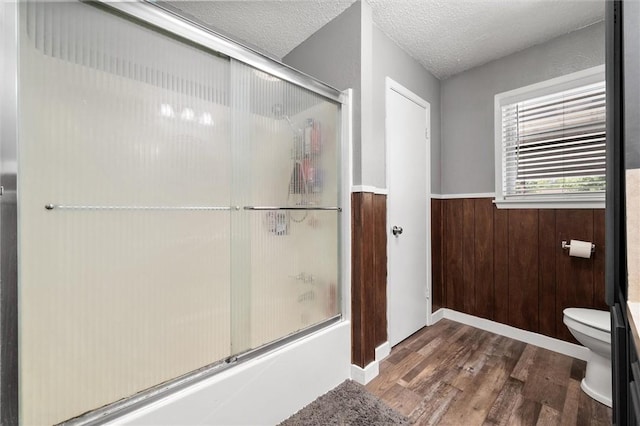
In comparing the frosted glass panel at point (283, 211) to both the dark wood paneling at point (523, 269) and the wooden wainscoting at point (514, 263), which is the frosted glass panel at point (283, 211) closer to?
the wooden wainscoting at point (514, 263)

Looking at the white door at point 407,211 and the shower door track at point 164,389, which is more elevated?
the white door at point 407,211

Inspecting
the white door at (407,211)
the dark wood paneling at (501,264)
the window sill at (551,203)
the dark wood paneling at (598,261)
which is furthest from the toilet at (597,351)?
the white door at (407,211)

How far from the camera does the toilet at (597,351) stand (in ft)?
5.07

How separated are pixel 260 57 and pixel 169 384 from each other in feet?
5.01

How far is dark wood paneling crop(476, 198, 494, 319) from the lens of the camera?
2461mm

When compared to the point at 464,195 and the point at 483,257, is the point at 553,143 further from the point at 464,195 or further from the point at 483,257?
the point at 483,257

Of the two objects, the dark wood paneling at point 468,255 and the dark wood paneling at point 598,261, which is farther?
the dark wood paneling at point 468,255

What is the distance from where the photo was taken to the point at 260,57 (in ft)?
4.56

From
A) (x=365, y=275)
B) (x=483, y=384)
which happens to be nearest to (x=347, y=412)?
(x=365, y=275)

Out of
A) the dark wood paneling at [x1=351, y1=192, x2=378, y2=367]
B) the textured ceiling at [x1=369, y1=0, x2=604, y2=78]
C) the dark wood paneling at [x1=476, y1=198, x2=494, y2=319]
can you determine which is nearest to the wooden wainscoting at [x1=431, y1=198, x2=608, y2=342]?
the dark wood paneling at [x1=476, y1=198, x2=494, y2=319]

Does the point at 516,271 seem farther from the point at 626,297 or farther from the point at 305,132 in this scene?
the point at 305,132

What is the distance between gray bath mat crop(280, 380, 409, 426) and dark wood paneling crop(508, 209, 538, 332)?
1493 mm

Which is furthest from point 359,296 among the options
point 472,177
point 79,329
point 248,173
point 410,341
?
point 472,177

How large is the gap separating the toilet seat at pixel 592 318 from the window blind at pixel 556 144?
0.83 metres
